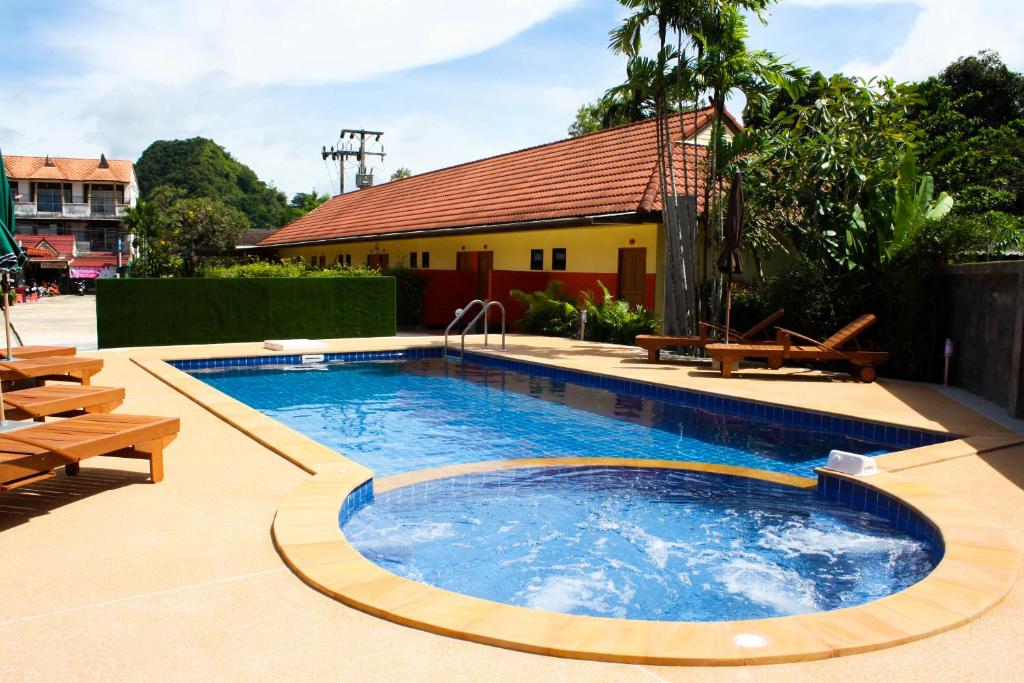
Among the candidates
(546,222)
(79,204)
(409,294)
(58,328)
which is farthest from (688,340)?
(79,204)

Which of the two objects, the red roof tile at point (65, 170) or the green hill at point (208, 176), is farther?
the green hill at point (208, 176)

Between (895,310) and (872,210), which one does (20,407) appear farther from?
(872,210)

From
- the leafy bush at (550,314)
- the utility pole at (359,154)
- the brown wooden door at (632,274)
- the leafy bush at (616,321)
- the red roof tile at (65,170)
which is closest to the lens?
the leafy bush at (616,321)

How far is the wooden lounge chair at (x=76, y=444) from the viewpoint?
15.5ft

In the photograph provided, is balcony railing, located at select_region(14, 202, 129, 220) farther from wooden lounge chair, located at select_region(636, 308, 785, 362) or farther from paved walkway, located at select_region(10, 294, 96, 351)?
wooden lounge chair, located at select_region(636, 308, 785, 362)

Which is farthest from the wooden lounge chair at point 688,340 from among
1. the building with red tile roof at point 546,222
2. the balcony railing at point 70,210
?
the balcony railing at point 70,210

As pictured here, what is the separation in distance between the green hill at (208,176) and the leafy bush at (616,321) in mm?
79305

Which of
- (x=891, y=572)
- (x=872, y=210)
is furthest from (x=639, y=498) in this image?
(x=872, y=210)

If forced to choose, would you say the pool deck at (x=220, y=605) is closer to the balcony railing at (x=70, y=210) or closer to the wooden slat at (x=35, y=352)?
the wooden slat at (x=35, y=352)

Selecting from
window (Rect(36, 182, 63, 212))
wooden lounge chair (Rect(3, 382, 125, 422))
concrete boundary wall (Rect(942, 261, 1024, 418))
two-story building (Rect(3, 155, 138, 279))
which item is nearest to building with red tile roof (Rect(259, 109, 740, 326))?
concrete boundary wall (Rect(942, 261, 1024, 418))

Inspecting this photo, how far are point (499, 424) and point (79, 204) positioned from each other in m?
74.0

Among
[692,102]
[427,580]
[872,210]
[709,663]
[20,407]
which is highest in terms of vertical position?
[692,102]

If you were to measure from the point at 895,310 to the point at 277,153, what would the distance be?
182 feet

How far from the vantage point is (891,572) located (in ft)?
16.7
